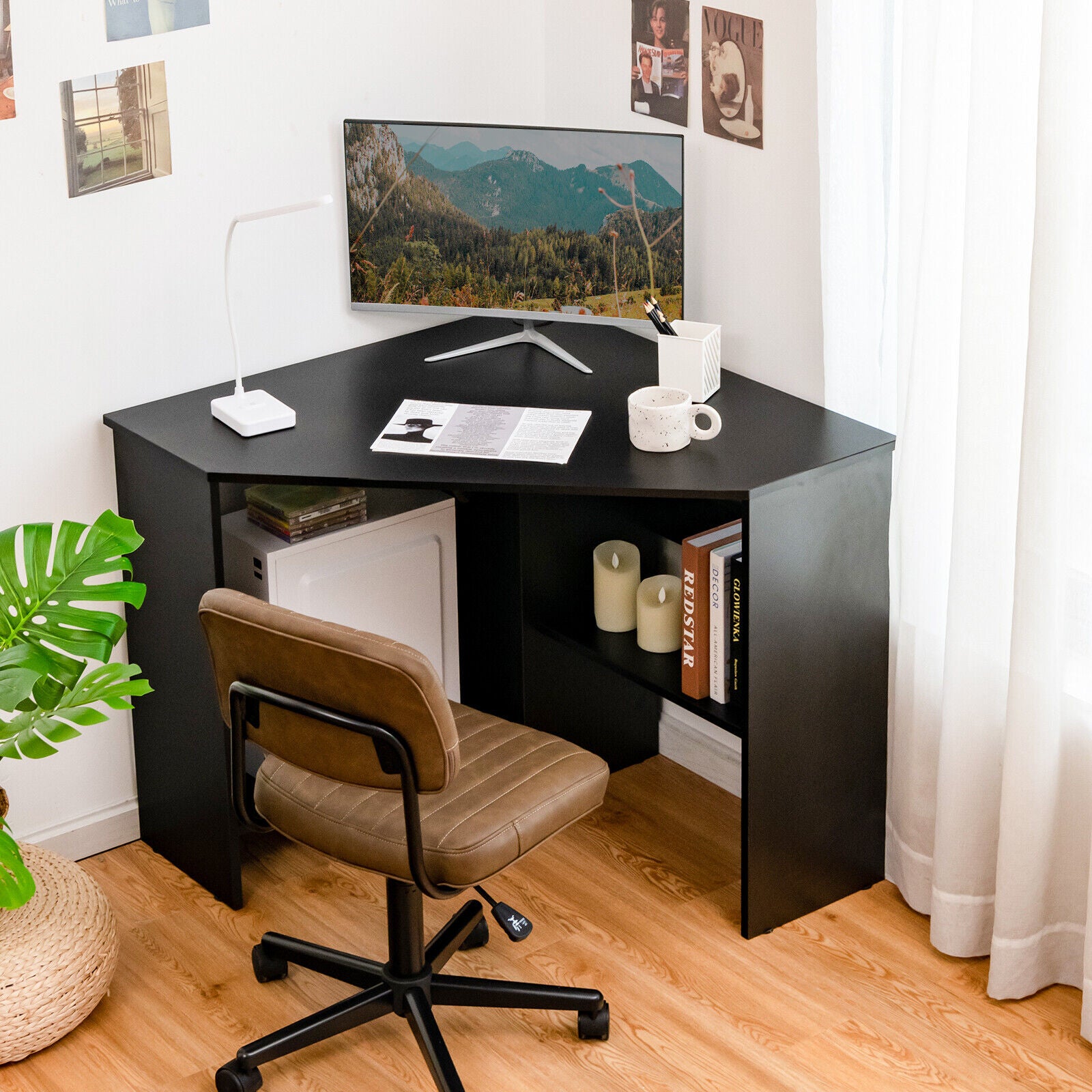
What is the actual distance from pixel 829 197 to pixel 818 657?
2.41ft

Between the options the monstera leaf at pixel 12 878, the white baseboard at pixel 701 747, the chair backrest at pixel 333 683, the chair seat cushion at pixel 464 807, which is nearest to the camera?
the chair backrest at pixel 333 683

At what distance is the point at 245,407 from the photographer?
2.62 metres

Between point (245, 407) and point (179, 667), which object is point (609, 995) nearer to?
point (179, 667)

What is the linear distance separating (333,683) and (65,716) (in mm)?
610

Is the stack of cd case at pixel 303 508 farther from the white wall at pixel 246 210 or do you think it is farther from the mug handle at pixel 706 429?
the mug handle at pixel 706 429

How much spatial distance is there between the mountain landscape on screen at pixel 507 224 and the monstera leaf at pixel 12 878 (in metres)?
1.25

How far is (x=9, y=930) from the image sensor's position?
2.34 metres

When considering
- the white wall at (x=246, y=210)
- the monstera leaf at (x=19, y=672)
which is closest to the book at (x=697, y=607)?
the white wall at (x=246, y=210)

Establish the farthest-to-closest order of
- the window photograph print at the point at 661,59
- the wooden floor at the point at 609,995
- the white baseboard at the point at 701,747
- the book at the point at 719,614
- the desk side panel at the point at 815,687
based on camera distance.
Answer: the white baseboard at the point at 701,747 < the window photograph print at the point at 661,59 < the book at the point at 719,614 < the desk side panel at the point at 815,687 < the wooden floor at the point at 609,995

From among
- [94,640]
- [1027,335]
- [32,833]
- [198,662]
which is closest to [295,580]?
[198,662]

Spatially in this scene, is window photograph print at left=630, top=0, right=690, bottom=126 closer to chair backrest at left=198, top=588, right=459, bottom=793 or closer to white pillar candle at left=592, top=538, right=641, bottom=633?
white pillar candle at left=592, top=538, right=641, bottom=633

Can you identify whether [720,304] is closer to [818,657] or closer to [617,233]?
[617,233]

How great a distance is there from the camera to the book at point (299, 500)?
2668mm

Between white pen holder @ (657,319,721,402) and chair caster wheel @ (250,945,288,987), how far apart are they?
45.4 inches
